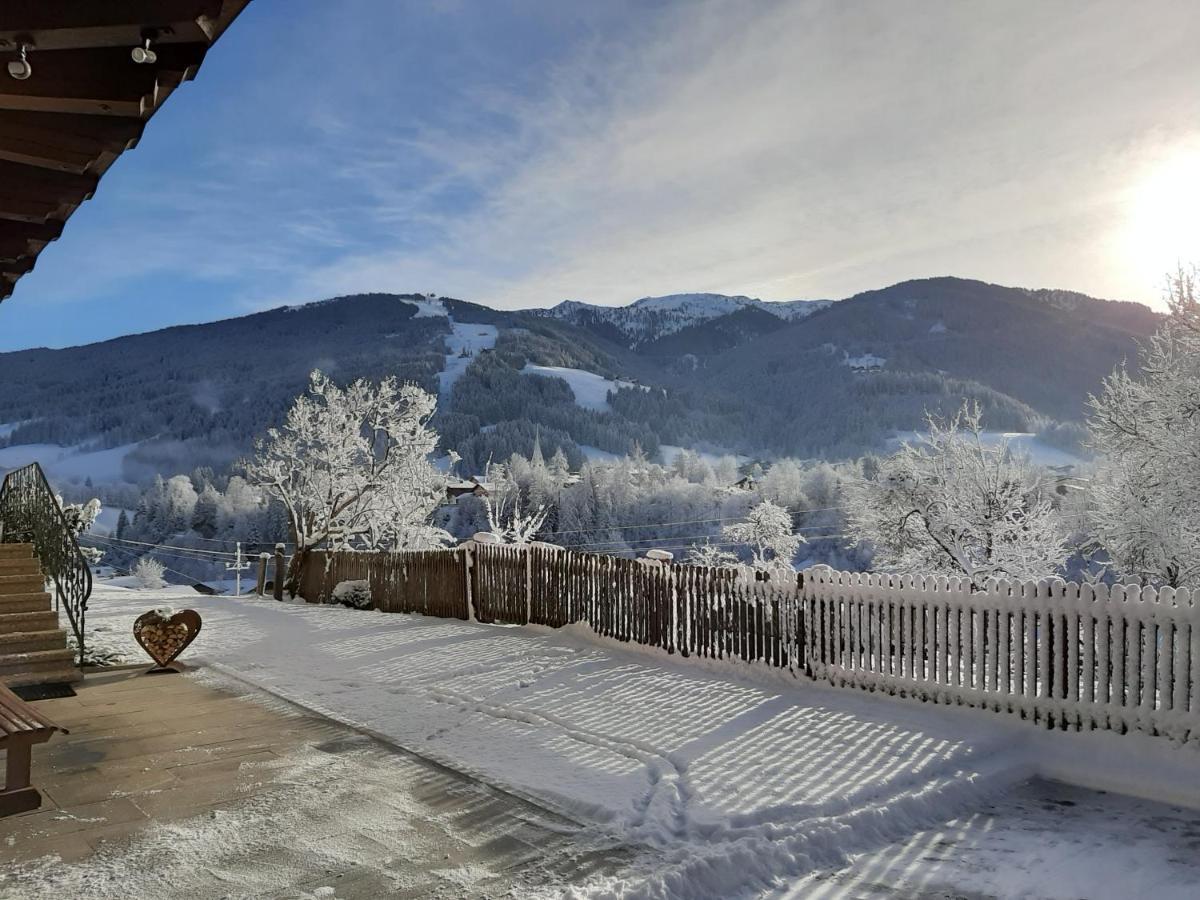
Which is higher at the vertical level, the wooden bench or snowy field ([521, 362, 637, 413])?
snowy field ([521, 362, 637, 413])

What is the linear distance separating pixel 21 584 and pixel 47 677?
1794 millimetres

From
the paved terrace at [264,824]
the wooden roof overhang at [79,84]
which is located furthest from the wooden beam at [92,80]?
the paved terrace at [264,824]

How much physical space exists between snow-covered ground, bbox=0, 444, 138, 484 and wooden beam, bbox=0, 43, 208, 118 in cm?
14669

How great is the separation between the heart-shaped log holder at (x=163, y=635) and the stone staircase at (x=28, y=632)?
726mm

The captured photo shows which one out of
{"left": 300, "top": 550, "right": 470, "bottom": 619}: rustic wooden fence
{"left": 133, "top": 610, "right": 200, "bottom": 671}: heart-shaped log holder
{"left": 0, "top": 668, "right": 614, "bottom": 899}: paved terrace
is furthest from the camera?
{"left": 300, "top": 550, "right": 470, "bottom": 619}: rustic wooden fence

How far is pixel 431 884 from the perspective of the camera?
13.8ft

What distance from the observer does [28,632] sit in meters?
9.48

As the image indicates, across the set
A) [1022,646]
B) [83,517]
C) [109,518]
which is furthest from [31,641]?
[109,518]

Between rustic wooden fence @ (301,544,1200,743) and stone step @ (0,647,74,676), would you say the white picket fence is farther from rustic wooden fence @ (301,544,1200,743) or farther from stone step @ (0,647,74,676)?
stone step @ (0,647,74,676)

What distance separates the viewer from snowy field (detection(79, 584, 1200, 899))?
4613 mm

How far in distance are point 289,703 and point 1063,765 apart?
683cm

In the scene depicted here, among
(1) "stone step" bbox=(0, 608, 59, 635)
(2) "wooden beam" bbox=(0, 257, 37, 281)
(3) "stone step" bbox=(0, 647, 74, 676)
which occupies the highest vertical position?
(2) "wooden beam" bbox=(0, 257, 37, 281)

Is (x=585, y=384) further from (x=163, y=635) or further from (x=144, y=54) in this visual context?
(x=144, y=54)

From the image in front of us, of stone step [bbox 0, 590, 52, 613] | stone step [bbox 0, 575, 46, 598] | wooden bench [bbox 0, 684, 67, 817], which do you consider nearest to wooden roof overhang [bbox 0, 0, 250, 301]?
wooden bench [bbox 0, 684, 67, 817]
